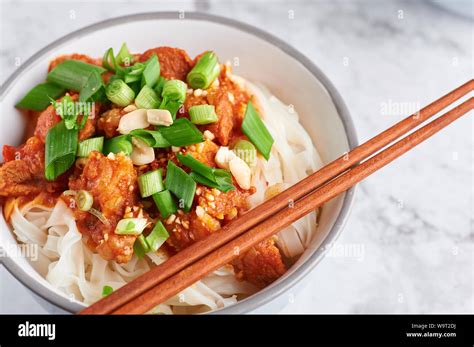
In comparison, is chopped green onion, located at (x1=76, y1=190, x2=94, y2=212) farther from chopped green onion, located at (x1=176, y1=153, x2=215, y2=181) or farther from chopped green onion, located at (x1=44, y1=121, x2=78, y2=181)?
chopped green onion, located at (x1=176, y1=153, x2=215, y2=181)

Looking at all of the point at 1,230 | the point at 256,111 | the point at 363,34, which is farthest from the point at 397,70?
the point at 1,230

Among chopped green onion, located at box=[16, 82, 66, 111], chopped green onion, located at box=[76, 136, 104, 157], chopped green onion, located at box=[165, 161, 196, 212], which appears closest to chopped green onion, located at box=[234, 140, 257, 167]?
chopped green onion, located at box=[165, 161, 196, 212]

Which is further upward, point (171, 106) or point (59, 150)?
point (171, 106)

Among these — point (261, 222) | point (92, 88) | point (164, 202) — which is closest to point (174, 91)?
point (92, 88)

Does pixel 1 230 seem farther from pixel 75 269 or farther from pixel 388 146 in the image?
pixel 388 146

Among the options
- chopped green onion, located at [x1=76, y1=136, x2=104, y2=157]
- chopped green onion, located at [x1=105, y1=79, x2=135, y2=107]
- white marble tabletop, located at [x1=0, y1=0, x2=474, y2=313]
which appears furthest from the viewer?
white marble tabletop, located at [x1=0, y1=0, x2=474, y2=313]

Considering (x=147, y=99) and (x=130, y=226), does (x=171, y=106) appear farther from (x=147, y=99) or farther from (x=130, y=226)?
(x=130, y=226)
